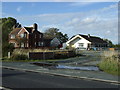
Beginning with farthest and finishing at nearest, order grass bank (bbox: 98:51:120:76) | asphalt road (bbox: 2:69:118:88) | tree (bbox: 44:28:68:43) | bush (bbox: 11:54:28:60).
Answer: tree (bbox: 44:28:68:43), bush (bbox: 11:54:28:60), grass bank (bbox: 98:51:120:76), asphalt road (bbox: 2:69:118:88)

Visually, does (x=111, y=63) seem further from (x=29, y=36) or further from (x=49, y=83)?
(x=29, y=36)

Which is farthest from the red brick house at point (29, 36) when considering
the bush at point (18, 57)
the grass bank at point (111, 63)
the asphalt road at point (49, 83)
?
the asphalt road at point (49, 83)

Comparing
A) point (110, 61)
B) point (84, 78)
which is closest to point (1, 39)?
point (110, 61)

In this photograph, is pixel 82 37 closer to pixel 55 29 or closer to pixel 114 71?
pixel 55 29

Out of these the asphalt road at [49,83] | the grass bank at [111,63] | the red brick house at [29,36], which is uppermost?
the red brick house at [29,36]

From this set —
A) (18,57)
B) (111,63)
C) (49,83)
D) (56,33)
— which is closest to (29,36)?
(56,33)

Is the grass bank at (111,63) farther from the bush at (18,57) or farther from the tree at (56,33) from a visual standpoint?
the tree at (56,33)

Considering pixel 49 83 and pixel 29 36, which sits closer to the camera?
pixel 49 83

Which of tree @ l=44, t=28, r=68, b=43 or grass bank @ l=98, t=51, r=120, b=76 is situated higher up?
tree @ l=44, t=28, r=68, b=43

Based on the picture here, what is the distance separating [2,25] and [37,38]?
124 feet

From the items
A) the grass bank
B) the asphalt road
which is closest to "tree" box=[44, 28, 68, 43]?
the grass bank

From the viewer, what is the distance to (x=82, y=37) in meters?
69.6

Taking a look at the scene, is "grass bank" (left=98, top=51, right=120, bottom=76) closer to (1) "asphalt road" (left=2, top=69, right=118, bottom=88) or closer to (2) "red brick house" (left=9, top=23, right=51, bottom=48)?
(1) "asphalt road" (left=2, top=69, right=118, bottom=88)

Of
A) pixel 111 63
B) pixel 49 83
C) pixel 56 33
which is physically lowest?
pixel 49 83
